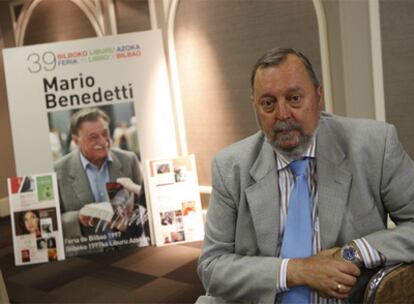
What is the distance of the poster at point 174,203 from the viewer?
4020 millimetres

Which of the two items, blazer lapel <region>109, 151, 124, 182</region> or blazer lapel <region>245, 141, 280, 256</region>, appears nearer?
blazer lapel <region>245, 141, 280, 256</region>

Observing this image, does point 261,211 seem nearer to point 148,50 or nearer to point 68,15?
point 148,50

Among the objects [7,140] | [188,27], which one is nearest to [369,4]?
[188,27]

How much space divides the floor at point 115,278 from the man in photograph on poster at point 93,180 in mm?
146

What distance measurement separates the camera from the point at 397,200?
1.63 metres

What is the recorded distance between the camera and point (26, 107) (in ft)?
13.0

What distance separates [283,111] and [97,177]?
2.65 m

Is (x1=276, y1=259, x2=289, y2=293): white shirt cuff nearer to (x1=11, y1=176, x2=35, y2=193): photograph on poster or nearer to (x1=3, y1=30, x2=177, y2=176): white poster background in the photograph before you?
(x1=3, y1=30, x2=177, y2=176): white poster background

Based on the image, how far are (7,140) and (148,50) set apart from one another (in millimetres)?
2647

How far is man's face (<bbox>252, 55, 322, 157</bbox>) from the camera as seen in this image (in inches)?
62.4

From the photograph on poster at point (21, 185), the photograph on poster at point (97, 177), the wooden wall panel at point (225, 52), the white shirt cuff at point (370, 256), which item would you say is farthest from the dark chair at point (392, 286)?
the photograph on poster at point (21, 185)

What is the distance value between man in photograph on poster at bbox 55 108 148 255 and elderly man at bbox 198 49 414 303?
233 cm

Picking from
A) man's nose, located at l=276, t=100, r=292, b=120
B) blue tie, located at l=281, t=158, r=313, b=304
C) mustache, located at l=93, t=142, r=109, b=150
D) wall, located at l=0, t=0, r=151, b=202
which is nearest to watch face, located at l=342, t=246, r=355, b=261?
blue tie, located at l=281, t=158, r=313, b=304

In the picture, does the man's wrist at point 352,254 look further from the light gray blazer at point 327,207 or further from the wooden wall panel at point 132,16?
the wooden wall panel at point 132,16
